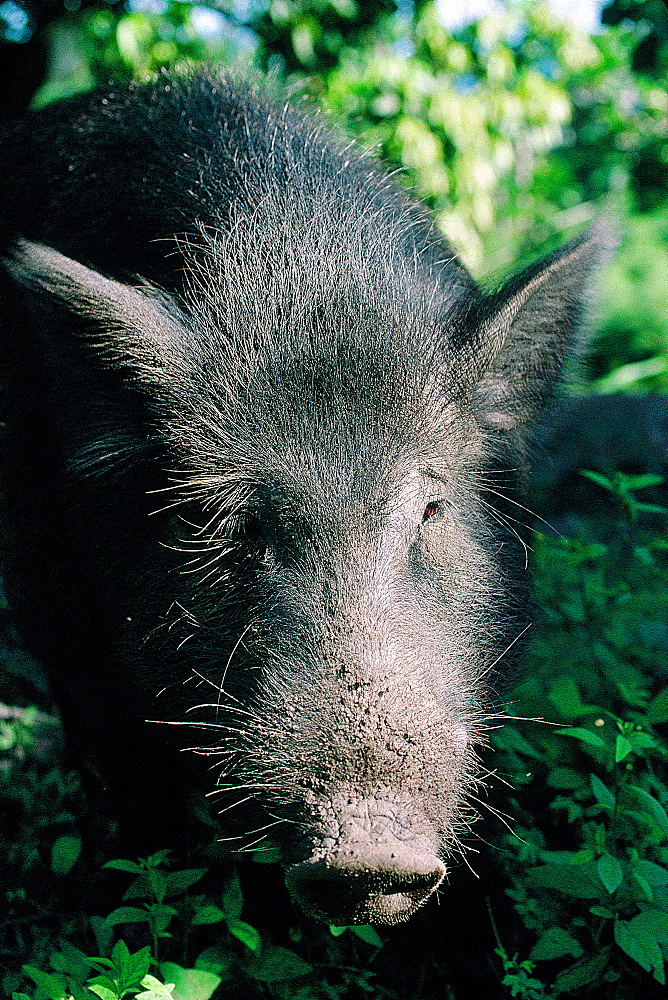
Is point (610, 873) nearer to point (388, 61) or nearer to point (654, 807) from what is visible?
point (654, 807)

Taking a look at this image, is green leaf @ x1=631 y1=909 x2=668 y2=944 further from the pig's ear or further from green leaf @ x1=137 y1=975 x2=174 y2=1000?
the pig's ear

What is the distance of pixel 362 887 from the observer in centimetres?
186

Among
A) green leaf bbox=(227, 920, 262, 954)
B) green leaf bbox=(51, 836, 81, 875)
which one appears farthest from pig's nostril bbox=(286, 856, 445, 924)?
green leaf bbox=(51, 836, 81, 875)

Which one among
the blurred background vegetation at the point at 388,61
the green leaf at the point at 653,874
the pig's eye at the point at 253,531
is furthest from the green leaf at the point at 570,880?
the blurred background vegetation at the point at 388,61

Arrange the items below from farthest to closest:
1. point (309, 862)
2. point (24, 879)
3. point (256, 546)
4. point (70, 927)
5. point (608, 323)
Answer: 1. point (608, 323)
2. point (24, 879)
3. point (70, 927)
4. point (256, 546)
5. point (309, 862)

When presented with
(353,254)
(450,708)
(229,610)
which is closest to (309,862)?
(450,708)

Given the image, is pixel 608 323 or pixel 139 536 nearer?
pixel 139 536

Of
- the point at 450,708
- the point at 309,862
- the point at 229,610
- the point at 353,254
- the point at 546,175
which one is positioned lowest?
the point at 546,175

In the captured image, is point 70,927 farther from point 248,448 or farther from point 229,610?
point 248,448

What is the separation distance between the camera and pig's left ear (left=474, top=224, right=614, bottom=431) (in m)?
2.59

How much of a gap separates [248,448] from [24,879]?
6.06ft

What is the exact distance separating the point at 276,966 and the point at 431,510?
120 centimetres

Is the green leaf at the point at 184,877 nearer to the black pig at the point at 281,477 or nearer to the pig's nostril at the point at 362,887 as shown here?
the black pig at the point at 281,477

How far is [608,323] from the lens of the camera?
10602mm
